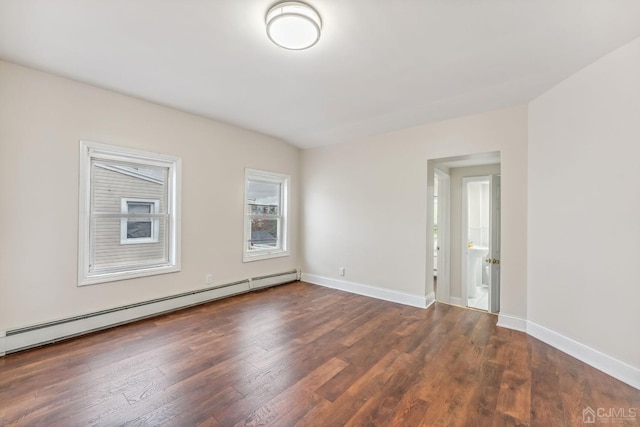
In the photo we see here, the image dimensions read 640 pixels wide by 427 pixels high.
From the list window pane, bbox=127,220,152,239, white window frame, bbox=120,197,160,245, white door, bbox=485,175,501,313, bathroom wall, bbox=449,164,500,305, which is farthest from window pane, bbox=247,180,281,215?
white door, bbox=485,175,501,313

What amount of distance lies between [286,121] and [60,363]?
3.64 metres

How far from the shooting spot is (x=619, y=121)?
221cm

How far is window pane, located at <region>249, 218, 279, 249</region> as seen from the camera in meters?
4.75

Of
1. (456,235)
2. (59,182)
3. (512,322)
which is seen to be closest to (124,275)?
(59,182)

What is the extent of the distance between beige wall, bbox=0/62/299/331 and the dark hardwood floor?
46 cm

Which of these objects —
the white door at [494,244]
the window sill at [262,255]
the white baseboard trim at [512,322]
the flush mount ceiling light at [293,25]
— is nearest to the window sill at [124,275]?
the window sill at [262,255]

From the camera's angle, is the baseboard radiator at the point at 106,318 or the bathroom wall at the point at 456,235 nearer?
the baseboard radiator at the point at 106,318

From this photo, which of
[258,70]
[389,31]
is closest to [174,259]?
[258,70]

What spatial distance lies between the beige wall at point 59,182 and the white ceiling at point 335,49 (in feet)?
0.84

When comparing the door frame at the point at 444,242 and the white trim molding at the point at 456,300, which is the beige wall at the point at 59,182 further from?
the white trim molding at the point at 456,300

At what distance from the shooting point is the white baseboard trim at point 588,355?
208cm

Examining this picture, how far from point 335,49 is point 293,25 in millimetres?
516

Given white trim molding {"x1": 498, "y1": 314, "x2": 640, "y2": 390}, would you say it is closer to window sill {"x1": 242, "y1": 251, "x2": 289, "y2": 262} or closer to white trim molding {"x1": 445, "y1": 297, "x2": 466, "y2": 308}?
white trim molding {"x1": 445, "y1": 297, "x2": 466, "y2": 308}

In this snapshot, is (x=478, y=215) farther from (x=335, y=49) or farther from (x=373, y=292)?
(x=335, y=49)
